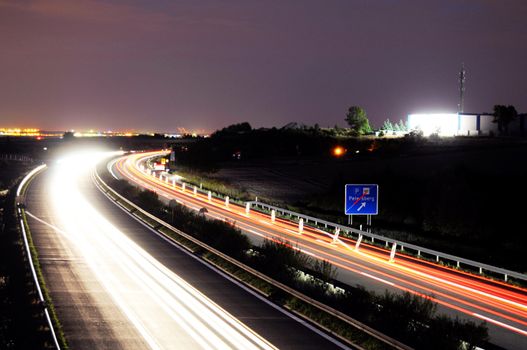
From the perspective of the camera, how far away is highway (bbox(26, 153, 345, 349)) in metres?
14.4

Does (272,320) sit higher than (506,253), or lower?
higher

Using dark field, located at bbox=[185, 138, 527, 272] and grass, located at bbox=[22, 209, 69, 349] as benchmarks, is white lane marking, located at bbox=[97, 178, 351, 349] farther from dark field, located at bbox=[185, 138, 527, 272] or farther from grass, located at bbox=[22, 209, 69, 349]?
dark field, located at bbox=[185, 138, 527, 272]

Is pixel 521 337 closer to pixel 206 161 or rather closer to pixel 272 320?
pixel 272 320

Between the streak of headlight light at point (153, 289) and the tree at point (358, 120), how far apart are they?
158 metres

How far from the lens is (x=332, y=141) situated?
15088 centimetres

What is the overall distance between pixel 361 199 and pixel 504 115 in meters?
134

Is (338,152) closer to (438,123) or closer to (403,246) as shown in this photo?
(438,123)

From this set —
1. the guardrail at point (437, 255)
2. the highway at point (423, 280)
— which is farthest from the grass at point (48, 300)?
the guardrail at point (437, 255)

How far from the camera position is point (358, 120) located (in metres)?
192

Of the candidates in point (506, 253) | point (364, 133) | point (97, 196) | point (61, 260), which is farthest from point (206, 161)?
point (364, 133)

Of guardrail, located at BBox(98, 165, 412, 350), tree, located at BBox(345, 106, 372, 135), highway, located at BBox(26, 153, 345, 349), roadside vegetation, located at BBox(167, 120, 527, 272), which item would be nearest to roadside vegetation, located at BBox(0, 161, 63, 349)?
highway, located at BBox(26, 153, 345, 349)

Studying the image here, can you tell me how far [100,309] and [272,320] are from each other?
4092mm

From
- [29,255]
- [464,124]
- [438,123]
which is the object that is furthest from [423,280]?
[438,123]

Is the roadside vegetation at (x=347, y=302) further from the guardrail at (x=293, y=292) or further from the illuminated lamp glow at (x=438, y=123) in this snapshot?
the illuminated lamp glow at (x=438, y=123)
